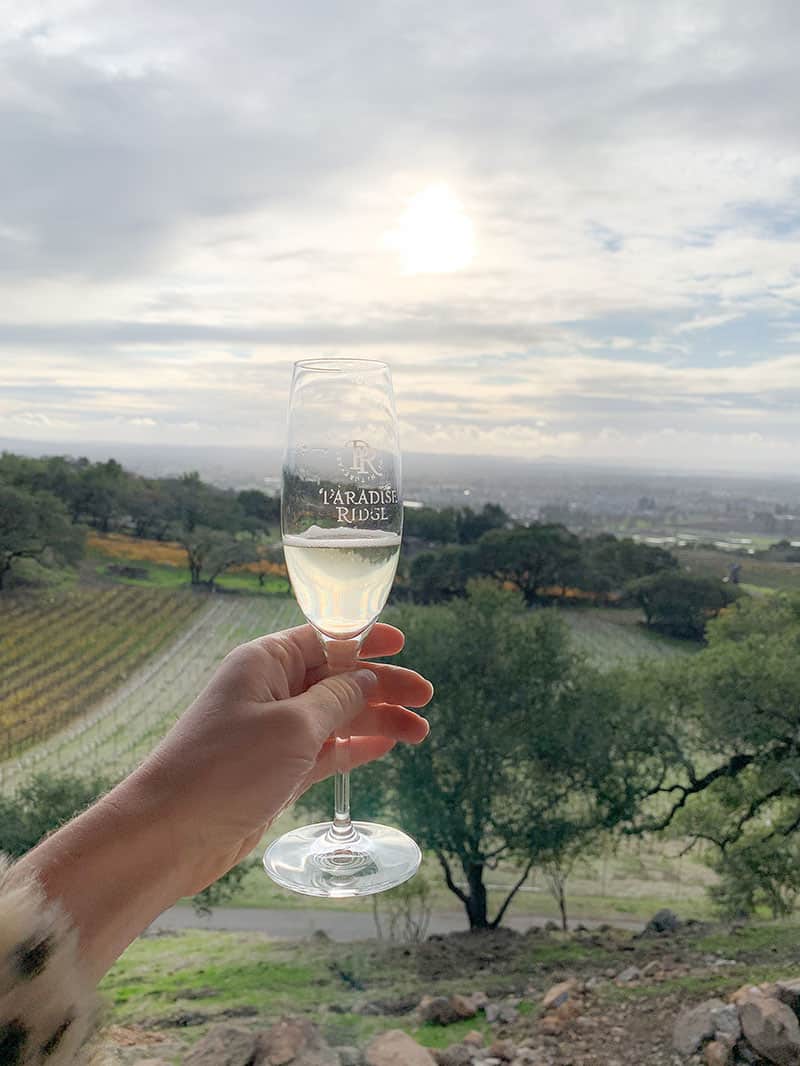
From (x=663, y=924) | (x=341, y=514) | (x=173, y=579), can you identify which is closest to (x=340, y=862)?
(x=341, y=514)

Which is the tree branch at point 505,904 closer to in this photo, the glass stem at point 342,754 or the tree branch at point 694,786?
the tree branch at point 694,786

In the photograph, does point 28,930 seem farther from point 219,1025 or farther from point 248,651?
point 219,1025

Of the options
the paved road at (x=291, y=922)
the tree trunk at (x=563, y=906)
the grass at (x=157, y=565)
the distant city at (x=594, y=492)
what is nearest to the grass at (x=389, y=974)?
the paved road at (x=291, y=922)

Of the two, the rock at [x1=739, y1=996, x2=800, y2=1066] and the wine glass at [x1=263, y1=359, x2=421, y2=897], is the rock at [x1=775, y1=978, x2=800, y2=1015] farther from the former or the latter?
the wine glass at [x1=263, y1=359, x2=421, y2=897]

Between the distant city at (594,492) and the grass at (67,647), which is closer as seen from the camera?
the grass at (67,647)

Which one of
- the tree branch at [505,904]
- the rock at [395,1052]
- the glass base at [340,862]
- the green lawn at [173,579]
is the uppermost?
the glass base at [340,862]

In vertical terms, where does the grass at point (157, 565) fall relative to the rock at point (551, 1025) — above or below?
above

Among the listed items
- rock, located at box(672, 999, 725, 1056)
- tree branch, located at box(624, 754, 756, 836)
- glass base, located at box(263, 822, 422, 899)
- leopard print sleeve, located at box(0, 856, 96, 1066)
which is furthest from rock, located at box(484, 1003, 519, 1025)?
leopard print sleeve, located at box(0, 856, 96, 1066)
